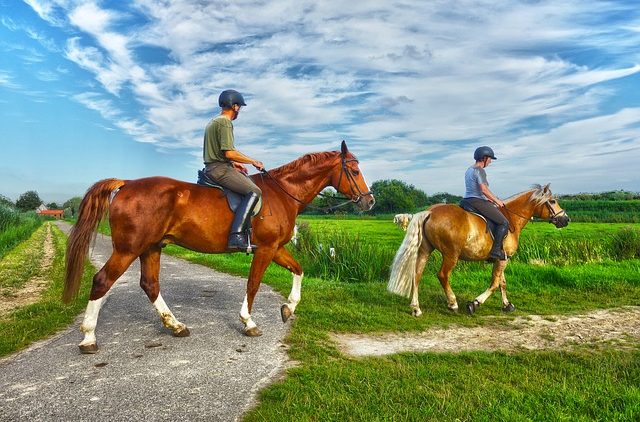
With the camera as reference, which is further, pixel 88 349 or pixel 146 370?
pixel 88 349

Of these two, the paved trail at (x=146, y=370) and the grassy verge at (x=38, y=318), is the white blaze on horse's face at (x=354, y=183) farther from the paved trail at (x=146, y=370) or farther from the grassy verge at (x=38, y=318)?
the grassy verge at (x=38, y=318)

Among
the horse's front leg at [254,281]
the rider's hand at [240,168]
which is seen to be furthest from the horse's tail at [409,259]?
the rider's hand at [240,168]

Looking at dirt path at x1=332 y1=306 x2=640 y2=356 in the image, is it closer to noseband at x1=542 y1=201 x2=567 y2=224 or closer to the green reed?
noseband at x1=542 y1=201 x2=567 y2=224

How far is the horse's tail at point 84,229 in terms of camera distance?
5371mm

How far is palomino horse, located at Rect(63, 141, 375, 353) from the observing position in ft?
17.3

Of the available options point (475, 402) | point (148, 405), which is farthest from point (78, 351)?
point (475, 402)

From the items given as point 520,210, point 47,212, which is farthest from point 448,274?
point 47,212

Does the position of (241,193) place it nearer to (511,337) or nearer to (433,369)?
(433,369)

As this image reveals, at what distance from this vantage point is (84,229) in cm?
540

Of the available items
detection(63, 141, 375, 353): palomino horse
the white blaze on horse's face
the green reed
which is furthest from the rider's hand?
the green reed

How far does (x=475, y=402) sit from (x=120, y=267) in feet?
13.9

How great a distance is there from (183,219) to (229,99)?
1.80m

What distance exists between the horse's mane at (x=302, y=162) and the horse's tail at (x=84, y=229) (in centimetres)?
218

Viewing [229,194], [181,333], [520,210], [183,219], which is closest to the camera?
[183,219]
